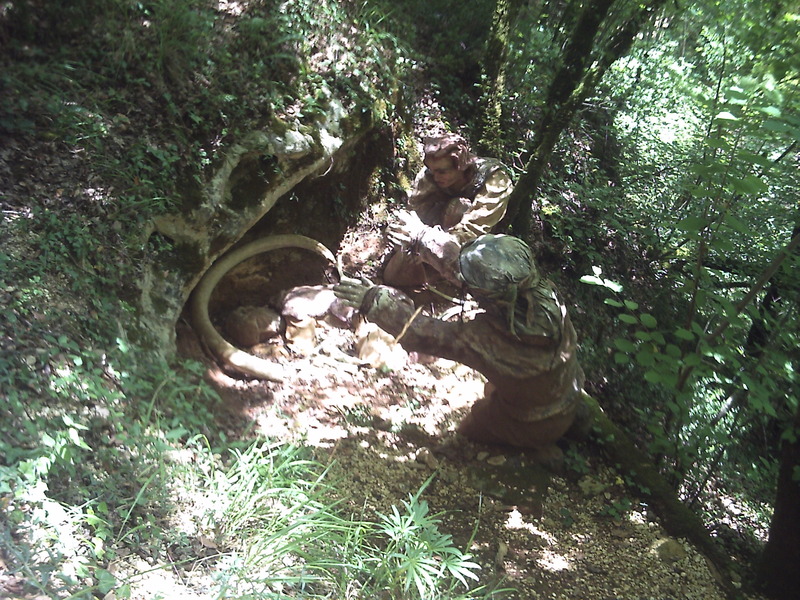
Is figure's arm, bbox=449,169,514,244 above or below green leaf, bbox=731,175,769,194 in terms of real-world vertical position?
below

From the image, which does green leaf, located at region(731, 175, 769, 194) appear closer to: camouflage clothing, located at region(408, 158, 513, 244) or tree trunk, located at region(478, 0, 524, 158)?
camouflage clothing, located at region(408, 158, 513, 244)

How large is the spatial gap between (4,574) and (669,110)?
26.8 feet

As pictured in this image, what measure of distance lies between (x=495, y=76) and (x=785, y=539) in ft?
19.2

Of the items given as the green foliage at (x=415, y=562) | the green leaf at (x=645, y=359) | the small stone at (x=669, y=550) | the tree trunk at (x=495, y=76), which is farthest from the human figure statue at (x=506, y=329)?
the tree trunk at (x=495, y=76)

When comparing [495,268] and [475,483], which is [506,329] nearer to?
[495,268]

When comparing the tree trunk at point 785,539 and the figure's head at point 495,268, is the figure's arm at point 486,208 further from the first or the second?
the tree trunk at point 785,539

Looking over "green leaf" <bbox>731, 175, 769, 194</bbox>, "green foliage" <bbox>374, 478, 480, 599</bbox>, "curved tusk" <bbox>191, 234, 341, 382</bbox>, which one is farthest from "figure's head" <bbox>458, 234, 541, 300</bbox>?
"curved tusk" <bbox>191, 234, 341, 382</bbox>

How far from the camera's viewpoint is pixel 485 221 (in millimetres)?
4488

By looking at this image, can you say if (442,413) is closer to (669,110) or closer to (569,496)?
(569,496)

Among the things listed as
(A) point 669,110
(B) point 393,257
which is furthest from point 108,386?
(A) point 669,110

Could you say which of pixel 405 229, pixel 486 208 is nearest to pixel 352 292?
pixel 405 229

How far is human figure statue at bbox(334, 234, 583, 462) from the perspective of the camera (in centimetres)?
307

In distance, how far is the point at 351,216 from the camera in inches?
225

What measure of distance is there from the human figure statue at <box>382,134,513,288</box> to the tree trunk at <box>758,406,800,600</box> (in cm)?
240
